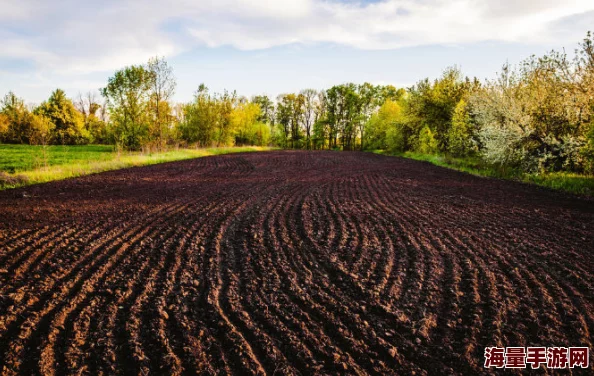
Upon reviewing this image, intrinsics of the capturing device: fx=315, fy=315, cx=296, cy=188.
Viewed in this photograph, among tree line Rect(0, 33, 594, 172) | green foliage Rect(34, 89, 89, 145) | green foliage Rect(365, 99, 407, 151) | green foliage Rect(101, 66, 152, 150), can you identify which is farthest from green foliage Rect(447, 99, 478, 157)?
green foliage Rect(34, 89, 89, 145)

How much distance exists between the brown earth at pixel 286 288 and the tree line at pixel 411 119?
823 cm

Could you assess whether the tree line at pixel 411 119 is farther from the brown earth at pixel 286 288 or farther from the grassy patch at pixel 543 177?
the brown earth at pixel 286 288

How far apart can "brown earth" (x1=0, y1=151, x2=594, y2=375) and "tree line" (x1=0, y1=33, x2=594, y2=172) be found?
8232mm

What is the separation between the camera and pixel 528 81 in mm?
17406

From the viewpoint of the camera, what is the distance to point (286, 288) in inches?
180

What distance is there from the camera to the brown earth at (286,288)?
3236 millimetres

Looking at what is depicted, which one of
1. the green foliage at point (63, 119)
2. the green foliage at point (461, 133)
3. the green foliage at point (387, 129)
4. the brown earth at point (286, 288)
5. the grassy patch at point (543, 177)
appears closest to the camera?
the brown earth at point (286, 288)

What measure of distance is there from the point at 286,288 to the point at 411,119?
3288 centimetres

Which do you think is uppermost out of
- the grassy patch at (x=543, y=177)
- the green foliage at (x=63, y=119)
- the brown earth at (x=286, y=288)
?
the green foliage at (x=63, y=119)

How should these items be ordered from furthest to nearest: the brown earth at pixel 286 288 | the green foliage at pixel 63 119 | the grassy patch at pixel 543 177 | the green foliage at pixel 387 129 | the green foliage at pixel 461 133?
the green foliage at pixel 63 119, the green foliage at pixel 387 129, the green foliage at pixel 461 133, the grassy patch at pixel 543 177, the brown earth at pixel 286 288

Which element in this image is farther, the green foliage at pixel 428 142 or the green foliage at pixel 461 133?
the green foliage at pixel 428 142

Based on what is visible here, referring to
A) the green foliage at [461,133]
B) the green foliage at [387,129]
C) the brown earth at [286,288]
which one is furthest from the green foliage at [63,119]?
the green foliage at [461,133]

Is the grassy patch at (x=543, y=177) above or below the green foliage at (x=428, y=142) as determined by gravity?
below

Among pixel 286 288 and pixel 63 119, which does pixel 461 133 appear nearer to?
pixel 286 288
